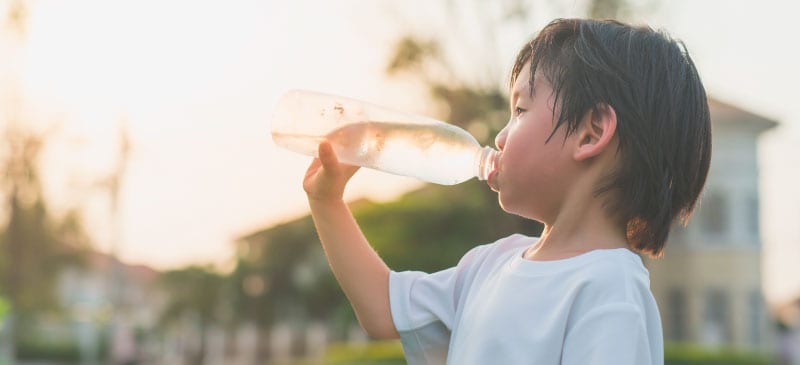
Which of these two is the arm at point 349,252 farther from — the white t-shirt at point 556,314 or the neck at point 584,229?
the neck at point 584,229

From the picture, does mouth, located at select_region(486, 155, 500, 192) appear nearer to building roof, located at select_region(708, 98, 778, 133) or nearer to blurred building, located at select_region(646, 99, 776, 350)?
blurred building, located at select_region(646, 99, 776, 350)

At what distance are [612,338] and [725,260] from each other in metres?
32.1

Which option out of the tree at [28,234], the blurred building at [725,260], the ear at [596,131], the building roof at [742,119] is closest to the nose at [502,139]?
the ear at [596,131]

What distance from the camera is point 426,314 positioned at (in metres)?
2.03

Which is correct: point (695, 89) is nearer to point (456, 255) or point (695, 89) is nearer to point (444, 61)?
point (444, 61)

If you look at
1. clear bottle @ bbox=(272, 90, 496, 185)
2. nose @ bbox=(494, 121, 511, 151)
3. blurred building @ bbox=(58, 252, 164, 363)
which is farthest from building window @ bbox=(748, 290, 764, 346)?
nose @ bbox=(494, 121, 511, 151)

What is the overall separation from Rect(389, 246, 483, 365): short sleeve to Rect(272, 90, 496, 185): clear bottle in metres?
0.22

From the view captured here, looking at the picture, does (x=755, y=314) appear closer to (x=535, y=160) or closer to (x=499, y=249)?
(x=499, y=249)

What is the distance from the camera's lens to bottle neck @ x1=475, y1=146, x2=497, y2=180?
76.5 inches

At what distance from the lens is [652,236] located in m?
1.87

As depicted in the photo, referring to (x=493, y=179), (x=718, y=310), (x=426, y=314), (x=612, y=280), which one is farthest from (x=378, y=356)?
(x=718, y=310)

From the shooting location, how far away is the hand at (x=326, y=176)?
1996 mm

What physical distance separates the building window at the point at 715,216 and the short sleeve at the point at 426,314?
31.1 metres

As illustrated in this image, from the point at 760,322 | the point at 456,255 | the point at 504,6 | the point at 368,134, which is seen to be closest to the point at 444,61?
the point at 504,6
